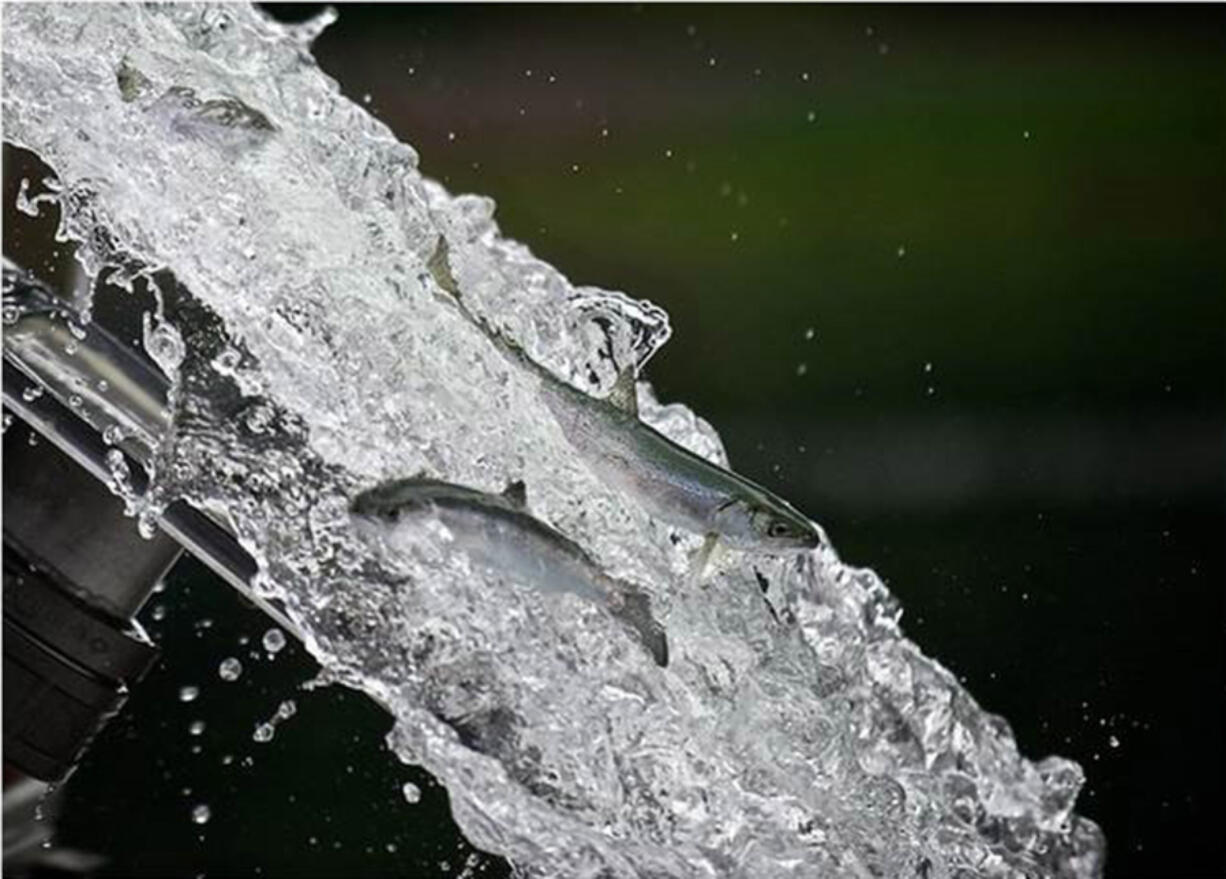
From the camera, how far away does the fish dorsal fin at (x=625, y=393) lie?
95 centimetres

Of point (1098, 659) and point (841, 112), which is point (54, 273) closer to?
point (1098, 659)

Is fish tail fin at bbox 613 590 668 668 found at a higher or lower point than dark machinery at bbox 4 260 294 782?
higher

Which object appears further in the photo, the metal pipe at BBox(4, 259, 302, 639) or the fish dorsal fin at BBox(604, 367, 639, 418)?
the fish dorsal fin at BBox(604, 367, 639, 418)

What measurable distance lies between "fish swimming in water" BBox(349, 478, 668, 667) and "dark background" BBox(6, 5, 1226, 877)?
874 mm

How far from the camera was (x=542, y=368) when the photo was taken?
0.94 metres

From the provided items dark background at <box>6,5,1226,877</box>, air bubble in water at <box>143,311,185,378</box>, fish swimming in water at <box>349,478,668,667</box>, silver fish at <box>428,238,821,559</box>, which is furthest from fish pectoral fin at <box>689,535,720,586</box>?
dark background at <box>6,5,1226,877</box>

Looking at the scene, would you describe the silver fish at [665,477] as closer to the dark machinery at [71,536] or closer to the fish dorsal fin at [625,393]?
the fish dorsal fin at [625,393]

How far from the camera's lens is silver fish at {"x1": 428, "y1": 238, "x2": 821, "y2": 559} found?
911mm

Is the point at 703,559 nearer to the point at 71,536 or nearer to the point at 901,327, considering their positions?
the point at 71,536

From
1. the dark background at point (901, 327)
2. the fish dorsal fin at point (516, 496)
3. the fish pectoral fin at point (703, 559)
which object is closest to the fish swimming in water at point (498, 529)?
the fish dorsal fin at point (516, 496)

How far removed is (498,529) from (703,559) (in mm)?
180

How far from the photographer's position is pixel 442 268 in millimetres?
941

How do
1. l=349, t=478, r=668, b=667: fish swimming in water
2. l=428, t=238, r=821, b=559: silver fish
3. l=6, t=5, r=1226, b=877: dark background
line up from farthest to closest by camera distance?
l=6, t=5, r=1226, b=877: dark background < l=428, t=238, r=821, b=559: silver fish < l=349, t=478, r=668, b=667: fish swimming in water

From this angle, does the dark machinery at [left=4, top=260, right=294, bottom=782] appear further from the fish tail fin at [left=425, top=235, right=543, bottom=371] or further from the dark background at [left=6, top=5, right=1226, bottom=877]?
the dark background at [left=6, top=5, right=1226, bottom=877]
